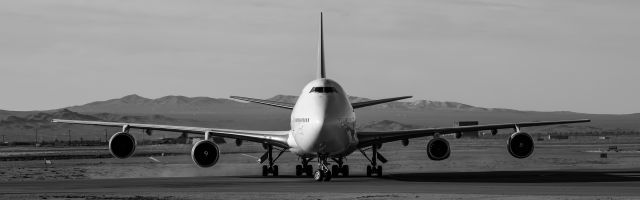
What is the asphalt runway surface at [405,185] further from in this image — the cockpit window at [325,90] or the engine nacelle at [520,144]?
the cockpit window at [325,90]

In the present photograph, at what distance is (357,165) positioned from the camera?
66.1 m

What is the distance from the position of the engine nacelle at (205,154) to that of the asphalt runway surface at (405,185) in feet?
4.45

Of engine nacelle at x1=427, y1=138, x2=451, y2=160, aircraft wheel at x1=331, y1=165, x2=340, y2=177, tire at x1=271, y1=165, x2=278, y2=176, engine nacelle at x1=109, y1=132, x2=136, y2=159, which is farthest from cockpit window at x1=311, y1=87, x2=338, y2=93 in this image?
engine nacelle at x1=109, y1=132, x2=136, y2=159

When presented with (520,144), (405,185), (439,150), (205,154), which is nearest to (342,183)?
(405,185)

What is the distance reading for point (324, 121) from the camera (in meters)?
43.9

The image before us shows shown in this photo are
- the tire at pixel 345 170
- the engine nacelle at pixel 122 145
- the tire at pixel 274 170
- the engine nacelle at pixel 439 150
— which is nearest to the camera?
the engine nacelle at pixel 439 150

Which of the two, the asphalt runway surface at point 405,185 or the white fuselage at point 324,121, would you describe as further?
the white fuselage at point 324,121

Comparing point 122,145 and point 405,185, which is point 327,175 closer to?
point 405,185

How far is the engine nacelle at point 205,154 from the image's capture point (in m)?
49.2

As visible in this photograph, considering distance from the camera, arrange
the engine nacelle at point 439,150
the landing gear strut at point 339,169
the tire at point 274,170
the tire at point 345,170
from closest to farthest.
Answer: the landing gear strut at point 339,169
the engine nacelle at point 439,150
the tire at point 345,170
the tire at point 274,170

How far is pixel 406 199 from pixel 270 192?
245 inches

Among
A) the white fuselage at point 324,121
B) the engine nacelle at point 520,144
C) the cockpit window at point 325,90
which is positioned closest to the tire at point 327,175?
the white fuselage at point 324,121

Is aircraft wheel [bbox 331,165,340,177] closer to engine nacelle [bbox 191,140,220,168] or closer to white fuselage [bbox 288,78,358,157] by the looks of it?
white fuselage [bbox 288,78,358,157]

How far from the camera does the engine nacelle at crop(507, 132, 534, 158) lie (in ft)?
165
